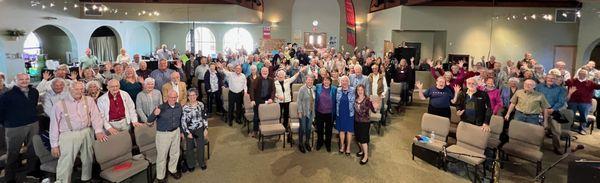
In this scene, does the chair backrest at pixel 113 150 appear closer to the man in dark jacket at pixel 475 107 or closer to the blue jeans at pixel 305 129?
the blue jeans at pixel 305 129

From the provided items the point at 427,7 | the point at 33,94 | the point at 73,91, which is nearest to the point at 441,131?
the point at 73,91

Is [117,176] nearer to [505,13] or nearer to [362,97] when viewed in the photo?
[362,97]

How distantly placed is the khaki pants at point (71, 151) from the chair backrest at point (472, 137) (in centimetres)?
486

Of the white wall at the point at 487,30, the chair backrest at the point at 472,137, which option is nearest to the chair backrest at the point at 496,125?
the chair backrest at the point at 472,137

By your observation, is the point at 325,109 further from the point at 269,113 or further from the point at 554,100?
the point at 554,100

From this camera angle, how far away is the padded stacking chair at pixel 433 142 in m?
5.66

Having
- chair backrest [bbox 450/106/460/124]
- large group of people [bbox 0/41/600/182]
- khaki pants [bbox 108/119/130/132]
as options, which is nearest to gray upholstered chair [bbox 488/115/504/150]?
large group of people [bbox 0/41/600/182]

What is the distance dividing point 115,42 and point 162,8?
370 centimetres

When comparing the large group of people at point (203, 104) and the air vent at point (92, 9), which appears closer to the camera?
the large group of people at point (203, 104)

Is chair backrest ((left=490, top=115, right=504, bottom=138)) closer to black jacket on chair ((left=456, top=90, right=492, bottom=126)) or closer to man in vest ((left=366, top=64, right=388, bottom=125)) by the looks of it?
black jacket on chair ((left=456, top=90, right=492, bottom=126))

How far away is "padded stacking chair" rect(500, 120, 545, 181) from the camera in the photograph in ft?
17.0

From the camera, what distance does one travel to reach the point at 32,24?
10719 millimetres

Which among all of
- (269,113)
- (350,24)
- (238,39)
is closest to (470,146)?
(269,113)

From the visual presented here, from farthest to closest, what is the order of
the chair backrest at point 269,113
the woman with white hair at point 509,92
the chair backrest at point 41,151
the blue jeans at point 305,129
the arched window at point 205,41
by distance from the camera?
the arched window at point 205,41, the woman with white hair at point 509,92, the chair backrest at point 269,113, the blue jeans at point 305,129, the chair backrest at point 41,151
